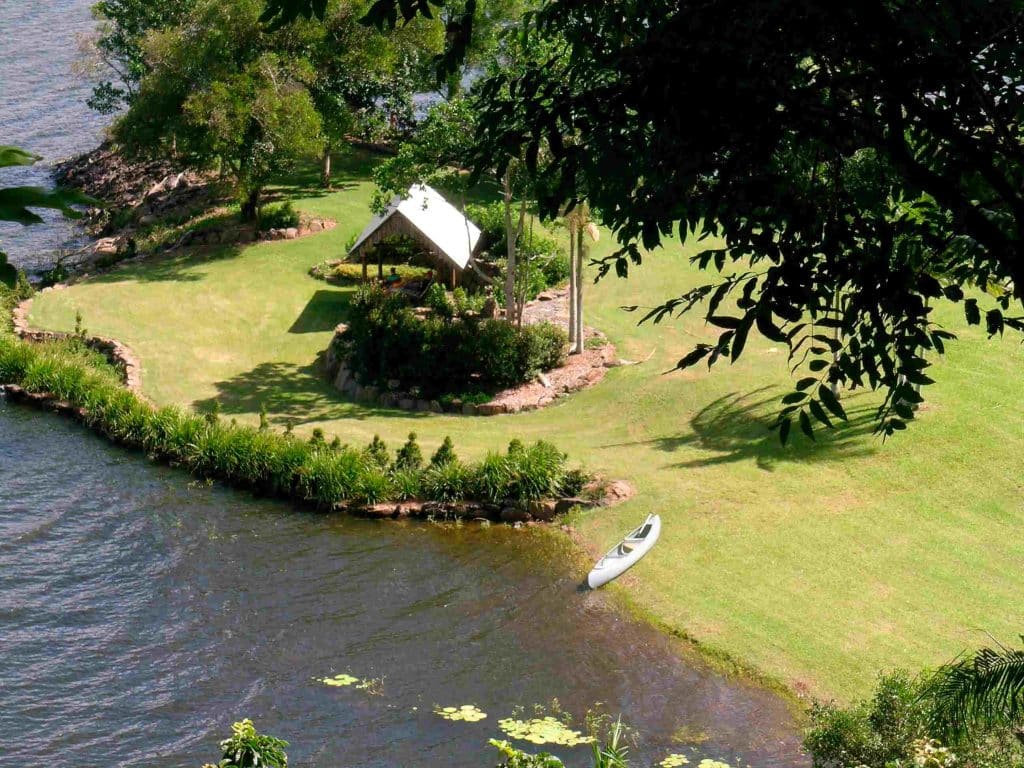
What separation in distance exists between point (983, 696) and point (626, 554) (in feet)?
25.2

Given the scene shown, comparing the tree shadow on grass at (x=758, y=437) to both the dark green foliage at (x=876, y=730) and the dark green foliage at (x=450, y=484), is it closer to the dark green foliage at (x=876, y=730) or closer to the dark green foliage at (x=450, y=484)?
the dark green foliage at (x=450, y=484)

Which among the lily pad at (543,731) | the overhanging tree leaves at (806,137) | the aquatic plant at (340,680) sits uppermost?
the overhanging tree leaves at (806,137)

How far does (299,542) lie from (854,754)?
10.1 meters

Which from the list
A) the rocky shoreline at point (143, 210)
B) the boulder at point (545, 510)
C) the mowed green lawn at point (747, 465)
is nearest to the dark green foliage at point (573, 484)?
the boulder at point (545, 510)

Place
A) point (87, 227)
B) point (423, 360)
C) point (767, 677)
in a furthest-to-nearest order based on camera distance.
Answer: point (87, 227)
point (423, 360)
point (767, 677)

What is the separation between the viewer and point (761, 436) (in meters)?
20.9

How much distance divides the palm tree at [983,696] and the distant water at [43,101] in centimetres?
3125

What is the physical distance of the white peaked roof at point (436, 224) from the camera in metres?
26.9

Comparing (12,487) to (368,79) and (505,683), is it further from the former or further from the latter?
(368,79)

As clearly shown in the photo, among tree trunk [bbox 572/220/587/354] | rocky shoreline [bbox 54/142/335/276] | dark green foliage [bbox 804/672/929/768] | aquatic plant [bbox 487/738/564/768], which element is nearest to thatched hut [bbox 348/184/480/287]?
tree trunk [bbox 572/220/587/354]

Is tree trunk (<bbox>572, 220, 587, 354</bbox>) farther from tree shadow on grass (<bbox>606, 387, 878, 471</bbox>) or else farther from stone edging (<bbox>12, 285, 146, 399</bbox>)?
stone edging (<bbox>12, 285, 146, 399</bbox>)

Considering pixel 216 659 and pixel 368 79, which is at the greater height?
pixel 368 79

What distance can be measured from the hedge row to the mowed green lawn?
1.01 m

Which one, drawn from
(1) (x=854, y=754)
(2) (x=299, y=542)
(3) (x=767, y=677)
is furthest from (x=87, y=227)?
(1) (x=854, y=754)
